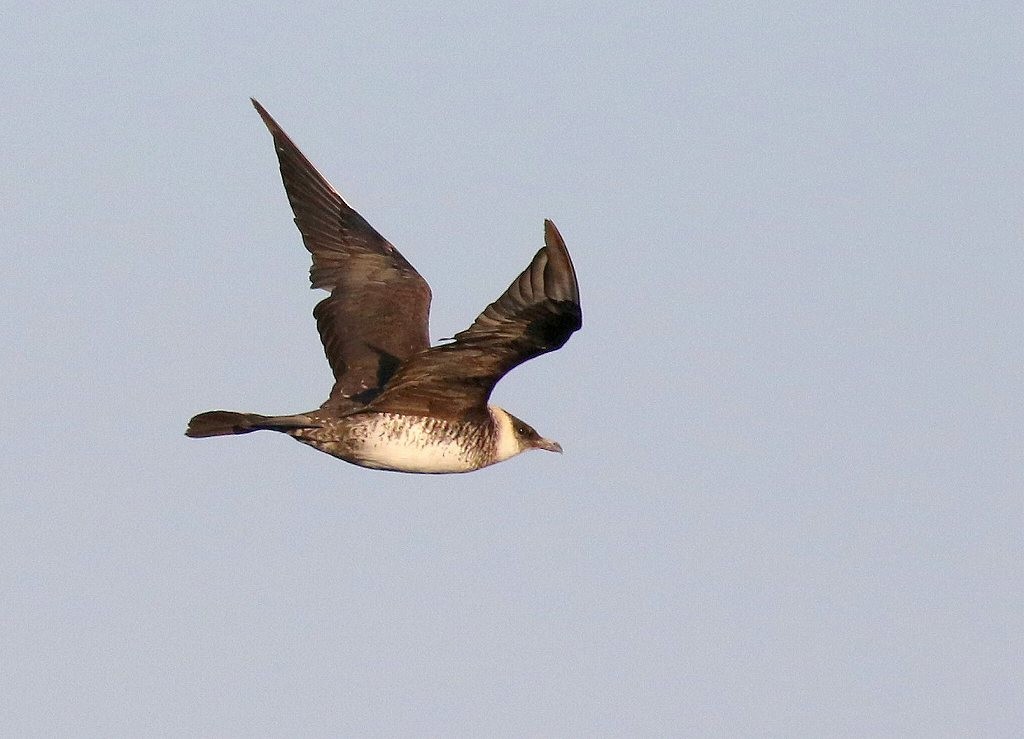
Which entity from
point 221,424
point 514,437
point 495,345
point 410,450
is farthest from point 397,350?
point 495,345

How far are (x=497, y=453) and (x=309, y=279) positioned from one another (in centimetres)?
213

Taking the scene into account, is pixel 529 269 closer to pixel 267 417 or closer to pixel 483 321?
pixel 483 321

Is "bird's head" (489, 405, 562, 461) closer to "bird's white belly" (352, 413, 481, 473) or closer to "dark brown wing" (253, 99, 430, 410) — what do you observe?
"bird's white belly" (352, 413, 481, 473)

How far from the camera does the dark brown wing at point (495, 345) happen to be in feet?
28.1

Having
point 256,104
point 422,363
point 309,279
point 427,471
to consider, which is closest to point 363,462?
point 427,471

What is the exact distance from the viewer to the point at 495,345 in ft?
30.5

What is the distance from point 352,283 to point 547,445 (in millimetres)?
1878

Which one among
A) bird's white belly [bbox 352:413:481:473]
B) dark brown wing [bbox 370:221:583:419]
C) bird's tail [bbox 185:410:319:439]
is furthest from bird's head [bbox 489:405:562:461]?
bird's tail [bbox 185:410:319:439]

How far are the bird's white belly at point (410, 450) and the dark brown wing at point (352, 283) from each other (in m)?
0.96

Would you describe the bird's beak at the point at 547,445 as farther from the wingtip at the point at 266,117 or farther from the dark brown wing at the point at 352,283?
the wingtip at the point at 266,117

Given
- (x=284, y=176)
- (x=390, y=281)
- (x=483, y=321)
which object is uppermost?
(x=284, y=176)

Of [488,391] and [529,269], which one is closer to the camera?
[529,269]

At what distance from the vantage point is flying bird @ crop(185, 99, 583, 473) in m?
8.88

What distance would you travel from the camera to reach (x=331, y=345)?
12.1 metres
